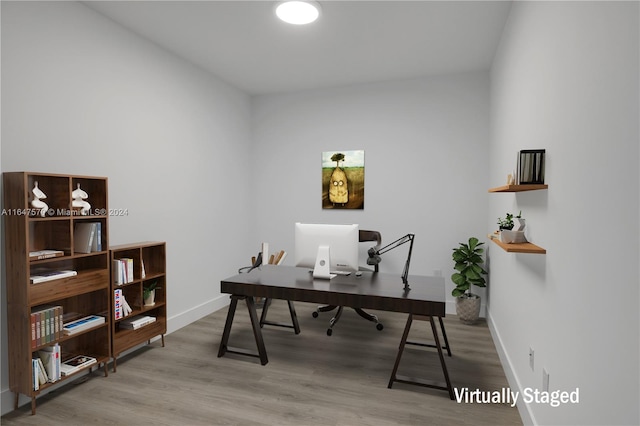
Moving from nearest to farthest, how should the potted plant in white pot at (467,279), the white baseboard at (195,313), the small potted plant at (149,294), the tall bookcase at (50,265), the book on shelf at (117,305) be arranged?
1. the tall bookcase at (50,265)
2. the book on shelf at (117,305)
3. the small potted plant at (149,294)
4. the white baseboard at (195,313)
5. the potted plant in white pot at (467,279)

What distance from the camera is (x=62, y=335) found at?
8.28ft

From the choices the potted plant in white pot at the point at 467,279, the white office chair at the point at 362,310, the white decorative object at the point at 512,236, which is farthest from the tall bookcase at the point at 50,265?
the potted plant in white pot at the point at 467,279

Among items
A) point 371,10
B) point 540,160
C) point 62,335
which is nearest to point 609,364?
point 540,160

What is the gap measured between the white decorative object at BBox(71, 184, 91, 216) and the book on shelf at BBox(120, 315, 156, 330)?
1.05 metres

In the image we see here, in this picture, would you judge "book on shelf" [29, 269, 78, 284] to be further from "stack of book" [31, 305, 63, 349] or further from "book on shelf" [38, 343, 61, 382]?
"book on shelf" [38, 343, 61, 382]

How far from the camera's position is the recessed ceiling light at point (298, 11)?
2793mm

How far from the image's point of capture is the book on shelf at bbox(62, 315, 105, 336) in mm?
2570

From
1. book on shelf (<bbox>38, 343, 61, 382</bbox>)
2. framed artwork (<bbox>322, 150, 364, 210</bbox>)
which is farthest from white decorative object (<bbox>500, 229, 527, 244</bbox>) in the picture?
book on shelf (<bbox>38, 343, 61, 382</bbox>)

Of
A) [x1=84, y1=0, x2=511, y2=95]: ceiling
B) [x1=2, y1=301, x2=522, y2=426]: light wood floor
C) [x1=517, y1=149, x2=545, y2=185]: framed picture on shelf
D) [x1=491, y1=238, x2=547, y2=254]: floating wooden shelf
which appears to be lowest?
[x1=2, y1=301, x2=522, y2=426]: light wood floor

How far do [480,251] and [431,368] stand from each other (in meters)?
1.81

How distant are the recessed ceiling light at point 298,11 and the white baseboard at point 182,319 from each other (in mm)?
3087

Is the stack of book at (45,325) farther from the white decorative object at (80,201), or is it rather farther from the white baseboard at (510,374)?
the white baseboard at (510,374)

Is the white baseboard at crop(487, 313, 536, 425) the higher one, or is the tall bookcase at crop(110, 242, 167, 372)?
the tall bookcase at crop(110, 242, 167, 372)

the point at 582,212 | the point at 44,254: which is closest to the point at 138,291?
the point at 44,254
